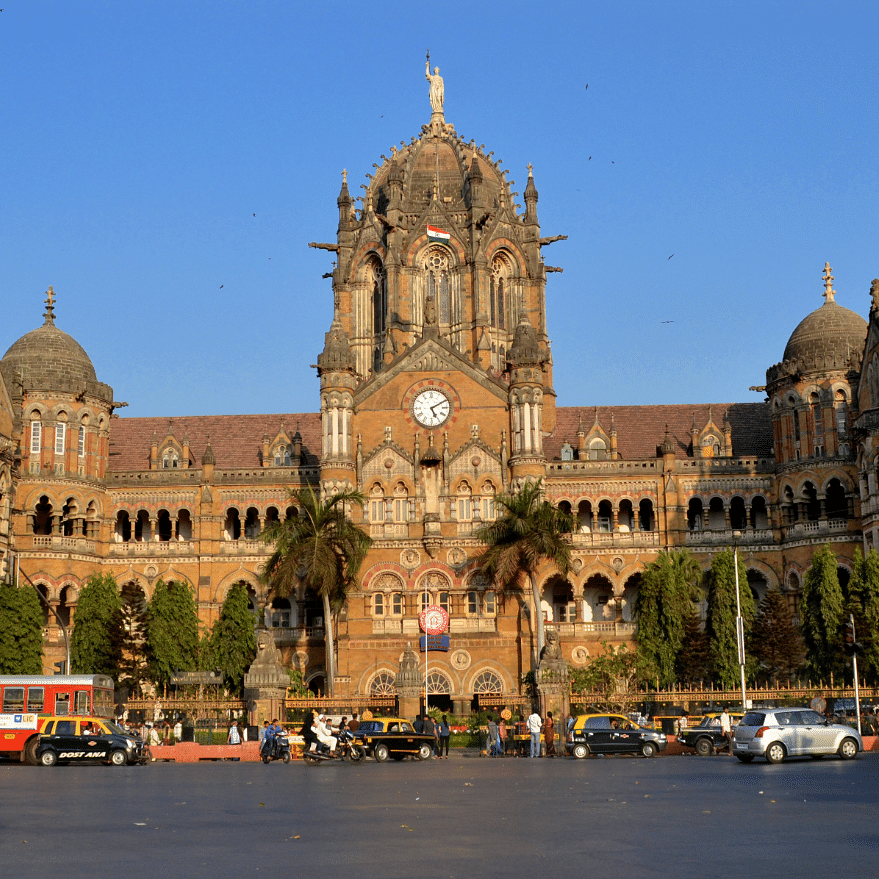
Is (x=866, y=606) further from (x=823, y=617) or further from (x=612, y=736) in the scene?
(x=612, y=736)

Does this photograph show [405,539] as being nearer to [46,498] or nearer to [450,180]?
[46,498]

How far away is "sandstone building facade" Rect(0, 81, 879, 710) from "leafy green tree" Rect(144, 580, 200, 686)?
6.27 m

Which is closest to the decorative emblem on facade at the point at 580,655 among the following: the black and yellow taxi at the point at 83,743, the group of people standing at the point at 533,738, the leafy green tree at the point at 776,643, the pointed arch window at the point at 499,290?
Answer: the leafy green tree at the point at 776,643

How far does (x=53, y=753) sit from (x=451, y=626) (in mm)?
32633

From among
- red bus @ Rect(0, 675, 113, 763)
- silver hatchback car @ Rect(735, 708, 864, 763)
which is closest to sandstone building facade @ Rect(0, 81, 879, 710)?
red bus @ Rect(0, 675, 113, 763)

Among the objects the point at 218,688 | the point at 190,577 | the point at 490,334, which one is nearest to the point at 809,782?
the point at 218,688

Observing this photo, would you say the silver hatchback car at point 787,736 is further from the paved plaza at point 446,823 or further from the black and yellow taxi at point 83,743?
the black and yellow taxi at point 83,743

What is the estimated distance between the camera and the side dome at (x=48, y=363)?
76562 millimetres

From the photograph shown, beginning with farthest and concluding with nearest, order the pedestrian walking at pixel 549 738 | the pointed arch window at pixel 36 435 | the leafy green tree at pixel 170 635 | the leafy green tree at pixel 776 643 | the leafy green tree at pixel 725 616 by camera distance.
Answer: the pointed arch window at pixel 36 435 < the leafy green tree at pixel 170 635 < the leafy green tree at pixel 725 616 < the leafy green tree at pixel 776 643 < the pedestrian walking at pixel 549 738

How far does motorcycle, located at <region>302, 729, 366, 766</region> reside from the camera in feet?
136

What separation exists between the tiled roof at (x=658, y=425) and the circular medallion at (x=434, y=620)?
47.6 ft

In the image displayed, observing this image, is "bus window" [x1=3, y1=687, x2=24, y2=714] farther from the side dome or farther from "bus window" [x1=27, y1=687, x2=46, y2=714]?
the side dome

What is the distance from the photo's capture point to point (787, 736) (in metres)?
36.9

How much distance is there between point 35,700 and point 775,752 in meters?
26.5
